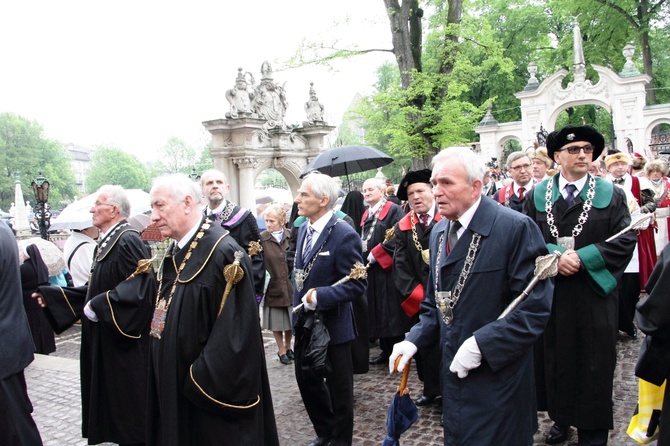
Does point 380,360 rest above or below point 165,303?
below

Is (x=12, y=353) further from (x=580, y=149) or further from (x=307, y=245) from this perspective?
(x=580, y=149)

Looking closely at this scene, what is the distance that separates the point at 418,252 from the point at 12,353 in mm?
3415

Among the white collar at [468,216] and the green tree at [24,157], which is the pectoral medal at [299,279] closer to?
Answer: the white collar at [468,216]

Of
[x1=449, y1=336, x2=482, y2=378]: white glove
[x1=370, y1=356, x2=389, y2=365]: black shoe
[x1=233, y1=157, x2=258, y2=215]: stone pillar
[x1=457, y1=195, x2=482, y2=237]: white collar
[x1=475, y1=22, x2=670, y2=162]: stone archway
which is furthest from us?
[x1=475, y1=22, x2=670, y2=162]: stone archway

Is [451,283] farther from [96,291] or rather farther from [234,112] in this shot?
[234,112]

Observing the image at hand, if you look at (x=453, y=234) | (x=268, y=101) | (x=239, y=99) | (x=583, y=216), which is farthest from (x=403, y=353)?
(x=268, y=101)

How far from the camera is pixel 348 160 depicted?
329 inches

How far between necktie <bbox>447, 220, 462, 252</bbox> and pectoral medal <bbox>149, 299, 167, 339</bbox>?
170 cm

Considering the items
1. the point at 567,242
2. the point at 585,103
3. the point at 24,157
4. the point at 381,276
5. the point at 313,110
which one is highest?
the point at 24,157

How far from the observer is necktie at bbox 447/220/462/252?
313 centimetres

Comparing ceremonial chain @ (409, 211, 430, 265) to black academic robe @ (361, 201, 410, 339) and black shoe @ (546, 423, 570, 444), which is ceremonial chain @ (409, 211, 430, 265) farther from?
black shoe @ (546, 423, 570, 444)

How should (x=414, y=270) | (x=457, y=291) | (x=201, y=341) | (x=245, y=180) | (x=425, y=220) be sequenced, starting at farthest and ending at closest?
(x=245, y=180), (x=414, y=270), (x=425, y=220), (x=201, y=341), (x=457, y=291)

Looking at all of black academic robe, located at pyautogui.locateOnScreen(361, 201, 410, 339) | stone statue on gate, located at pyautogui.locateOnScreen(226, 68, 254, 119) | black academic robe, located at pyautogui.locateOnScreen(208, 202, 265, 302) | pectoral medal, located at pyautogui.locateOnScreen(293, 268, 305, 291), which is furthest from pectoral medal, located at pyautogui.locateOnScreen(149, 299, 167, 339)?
stone statue on gate, located at pyautogui.locateOnScreen(226, 68, 254, 119)

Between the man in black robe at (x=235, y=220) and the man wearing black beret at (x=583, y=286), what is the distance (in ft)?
9.89
